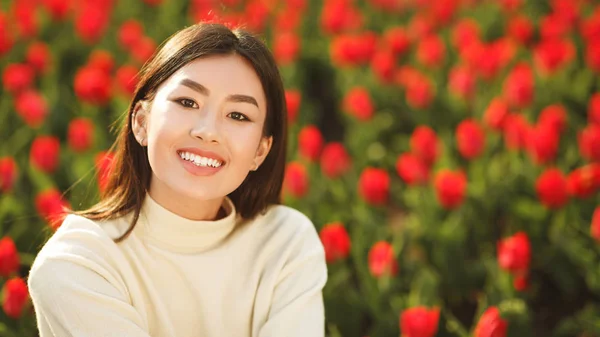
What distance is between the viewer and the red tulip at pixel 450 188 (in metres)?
2.86

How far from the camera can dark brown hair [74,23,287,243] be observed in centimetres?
189

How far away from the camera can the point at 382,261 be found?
8.41 ft

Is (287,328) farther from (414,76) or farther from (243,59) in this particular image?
(414,76)

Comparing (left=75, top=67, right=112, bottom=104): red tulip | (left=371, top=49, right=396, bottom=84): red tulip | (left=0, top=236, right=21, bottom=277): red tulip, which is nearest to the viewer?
(left=0, top=236, right=21, bottom=277): red tulip

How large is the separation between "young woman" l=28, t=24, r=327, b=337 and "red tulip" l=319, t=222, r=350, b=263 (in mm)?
440

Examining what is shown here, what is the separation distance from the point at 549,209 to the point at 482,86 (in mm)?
1192

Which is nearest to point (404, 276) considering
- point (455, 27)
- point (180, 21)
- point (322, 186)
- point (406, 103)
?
point (322, 186)

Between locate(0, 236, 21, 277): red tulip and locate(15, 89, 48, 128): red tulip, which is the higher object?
locate(15, 89, 48, 128): red tulip

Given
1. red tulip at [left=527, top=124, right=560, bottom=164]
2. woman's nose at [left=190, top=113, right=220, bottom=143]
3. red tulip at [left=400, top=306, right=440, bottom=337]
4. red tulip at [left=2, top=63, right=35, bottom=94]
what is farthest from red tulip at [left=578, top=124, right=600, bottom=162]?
red tulip at [left=2, top=63, right=35, bottom=94]

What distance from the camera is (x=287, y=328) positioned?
1.97 metres

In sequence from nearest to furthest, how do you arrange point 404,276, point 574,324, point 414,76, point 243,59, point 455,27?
point 243,59 → point 574,324 → point 404,276 → point 414,76 → point 455,27

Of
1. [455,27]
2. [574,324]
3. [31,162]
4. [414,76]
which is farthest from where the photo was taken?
[455,27]

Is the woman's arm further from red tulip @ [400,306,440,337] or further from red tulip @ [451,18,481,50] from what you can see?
red tulip @ [451,18,481,50]

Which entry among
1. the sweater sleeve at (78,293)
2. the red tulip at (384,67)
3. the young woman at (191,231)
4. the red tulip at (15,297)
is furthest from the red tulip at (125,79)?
the sweater sleeve at (78,293)
